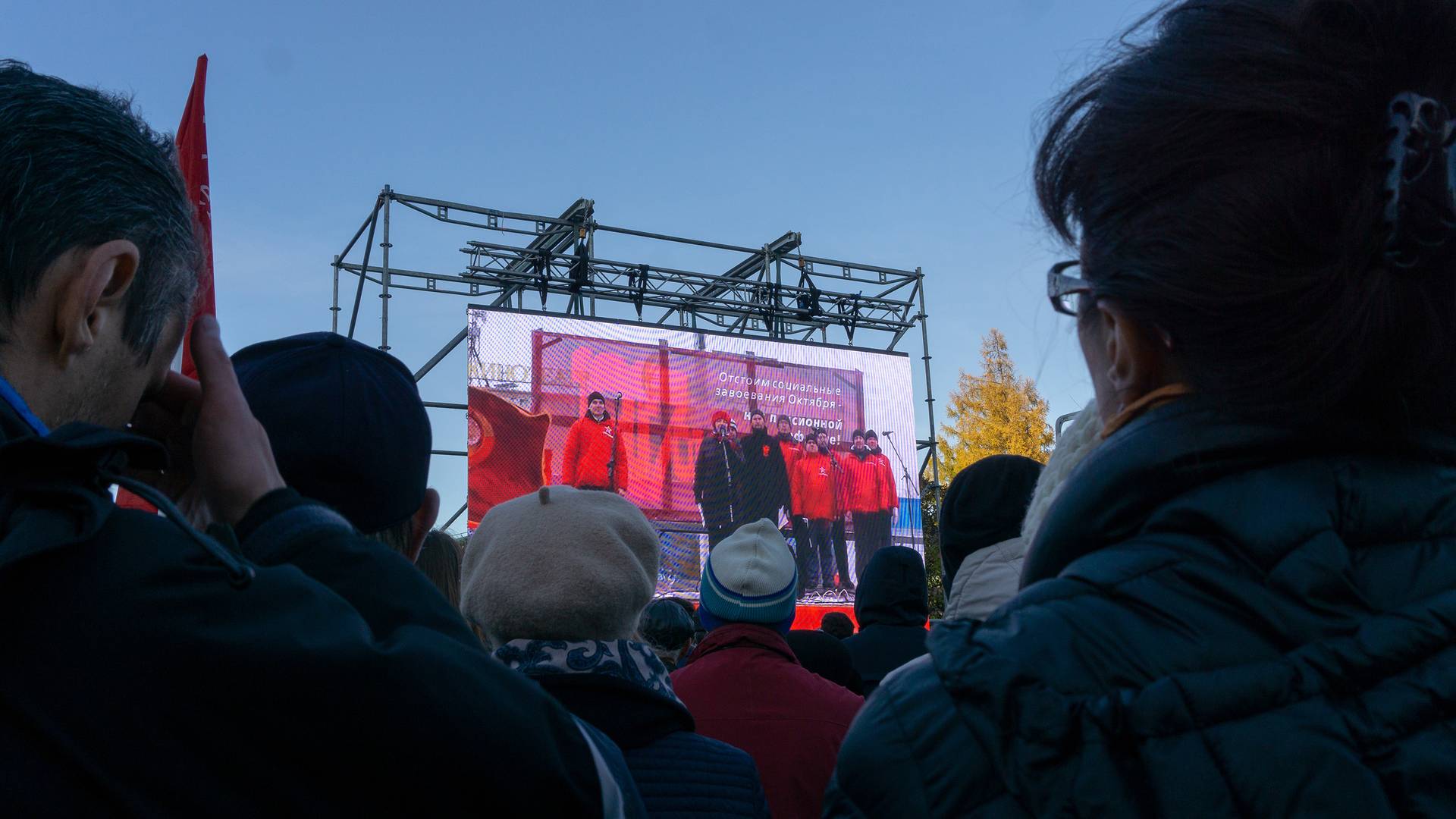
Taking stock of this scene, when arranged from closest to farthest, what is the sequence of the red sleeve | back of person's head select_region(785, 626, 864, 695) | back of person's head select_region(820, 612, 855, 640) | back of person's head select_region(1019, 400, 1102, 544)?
back of person's head select_region(1019, 400, 1102, 544) < back of person's head select_region(785, 626, 864, 695) < back of person's head select_region(820, 612, 855, 640) < the red sleeve

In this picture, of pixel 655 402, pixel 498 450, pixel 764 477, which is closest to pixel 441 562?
pixel 498 450

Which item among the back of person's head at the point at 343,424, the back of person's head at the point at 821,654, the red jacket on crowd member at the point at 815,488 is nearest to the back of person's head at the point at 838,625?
the back of person's head at the point at 821,654

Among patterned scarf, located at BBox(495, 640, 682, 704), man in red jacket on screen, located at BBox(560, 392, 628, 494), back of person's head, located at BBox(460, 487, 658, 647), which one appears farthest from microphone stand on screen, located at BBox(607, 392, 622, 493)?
patterned scarf, located at BBox(495, 640, 682, 704)

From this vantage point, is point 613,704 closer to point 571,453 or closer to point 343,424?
point 343,424

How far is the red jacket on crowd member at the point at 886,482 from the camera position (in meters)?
18.5

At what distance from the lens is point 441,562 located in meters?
2.61

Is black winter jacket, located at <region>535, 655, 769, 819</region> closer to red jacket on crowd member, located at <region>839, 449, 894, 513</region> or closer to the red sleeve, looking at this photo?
the red sleeve

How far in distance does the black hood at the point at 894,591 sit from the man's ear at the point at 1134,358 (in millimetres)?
3461

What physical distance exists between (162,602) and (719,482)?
16.2 m

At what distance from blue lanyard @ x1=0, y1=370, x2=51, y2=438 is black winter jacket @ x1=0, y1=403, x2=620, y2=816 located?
Answer: 2 centimetres

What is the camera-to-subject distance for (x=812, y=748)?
2.84 m

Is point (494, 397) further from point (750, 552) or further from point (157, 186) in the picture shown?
point (157, 186)

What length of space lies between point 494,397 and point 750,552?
12.5 metres

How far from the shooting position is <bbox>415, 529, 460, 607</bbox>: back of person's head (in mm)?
2566
